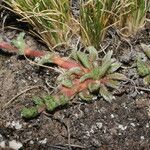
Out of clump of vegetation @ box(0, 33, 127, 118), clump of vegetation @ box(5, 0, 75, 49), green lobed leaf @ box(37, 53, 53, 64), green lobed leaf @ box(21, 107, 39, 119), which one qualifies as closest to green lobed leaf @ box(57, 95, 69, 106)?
clump of vegetation @ box(0, 33, 127, 118)

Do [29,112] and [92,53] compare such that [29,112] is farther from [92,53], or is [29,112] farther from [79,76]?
[92,53]

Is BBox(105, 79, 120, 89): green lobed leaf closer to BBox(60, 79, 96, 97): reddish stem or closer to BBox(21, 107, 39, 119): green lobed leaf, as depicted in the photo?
BBox(60, 79, 96, 97): reddish stem

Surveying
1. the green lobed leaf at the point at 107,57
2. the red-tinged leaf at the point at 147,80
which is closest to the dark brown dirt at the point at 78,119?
the red-tinged leaf at the point at 147,80

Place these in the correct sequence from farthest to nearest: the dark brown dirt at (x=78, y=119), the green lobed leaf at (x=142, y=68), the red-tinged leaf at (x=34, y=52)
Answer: the red-tinged leaf at (x=34, y=52) < the green lobed leaf at (x=142, y=68) < the dark brown dirt at (x=78, y=119)

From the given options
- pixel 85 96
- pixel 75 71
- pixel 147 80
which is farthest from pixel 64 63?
pixel 147 80

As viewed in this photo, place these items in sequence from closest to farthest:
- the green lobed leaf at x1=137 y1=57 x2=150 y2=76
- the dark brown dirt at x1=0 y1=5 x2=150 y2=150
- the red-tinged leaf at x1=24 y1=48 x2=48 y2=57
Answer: the dark brown dirt at x1=0 y1=5 x2=150 y2=150, the green lobed leaf at x1=137 y1=57 x2=150 y2=76, the red-tinged leaf at x1=24 y1=48 x2=48 y2=57

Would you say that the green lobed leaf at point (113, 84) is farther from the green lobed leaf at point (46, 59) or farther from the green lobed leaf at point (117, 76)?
the green lobed leaf at point (46, 59)
